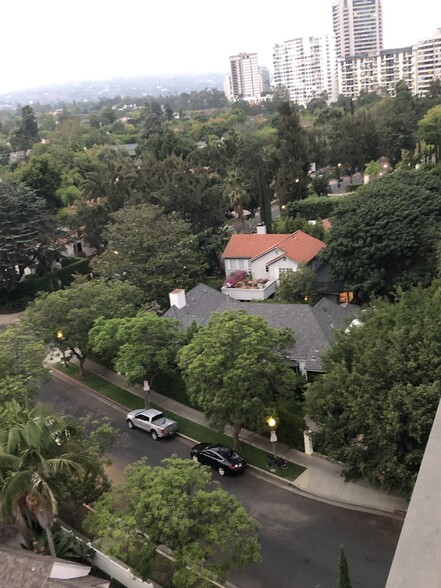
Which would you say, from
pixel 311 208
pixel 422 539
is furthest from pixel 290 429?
pixel 311 208

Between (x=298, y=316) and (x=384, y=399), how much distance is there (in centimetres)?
1289

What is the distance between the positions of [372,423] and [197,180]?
40.4m

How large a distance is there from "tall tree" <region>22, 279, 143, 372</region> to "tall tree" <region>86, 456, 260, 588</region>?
16.3 m

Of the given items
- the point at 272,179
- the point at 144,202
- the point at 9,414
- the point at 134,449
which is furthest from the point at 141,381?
the point at 272,179

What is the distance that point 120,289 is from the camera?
1410 inches

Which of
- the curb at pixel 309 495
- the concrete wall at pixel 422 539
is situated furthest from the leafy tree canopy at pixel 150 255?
the concrete wall at pixel 422 539

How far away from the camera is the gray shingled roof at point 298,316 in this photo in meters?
30.4

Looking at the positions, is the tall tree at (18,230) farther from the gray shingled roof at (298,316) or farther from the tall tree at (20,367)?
the tall tree at (20,367)

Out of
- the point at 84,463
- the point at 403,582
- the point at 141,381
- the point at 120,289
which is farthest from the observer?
the point at 120,289

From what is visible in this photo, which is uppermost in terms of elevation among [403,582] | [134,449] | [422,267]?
[403,582]

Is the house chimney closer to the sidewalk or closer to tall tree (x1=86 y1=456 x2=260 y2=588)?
the sidewalk

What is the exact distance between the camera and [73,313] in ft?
108

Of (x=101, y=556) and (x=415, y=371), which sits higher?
(x=415, y=371)

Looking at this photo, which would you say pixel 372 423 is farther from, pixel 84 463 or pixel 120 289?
pixel 120 289
